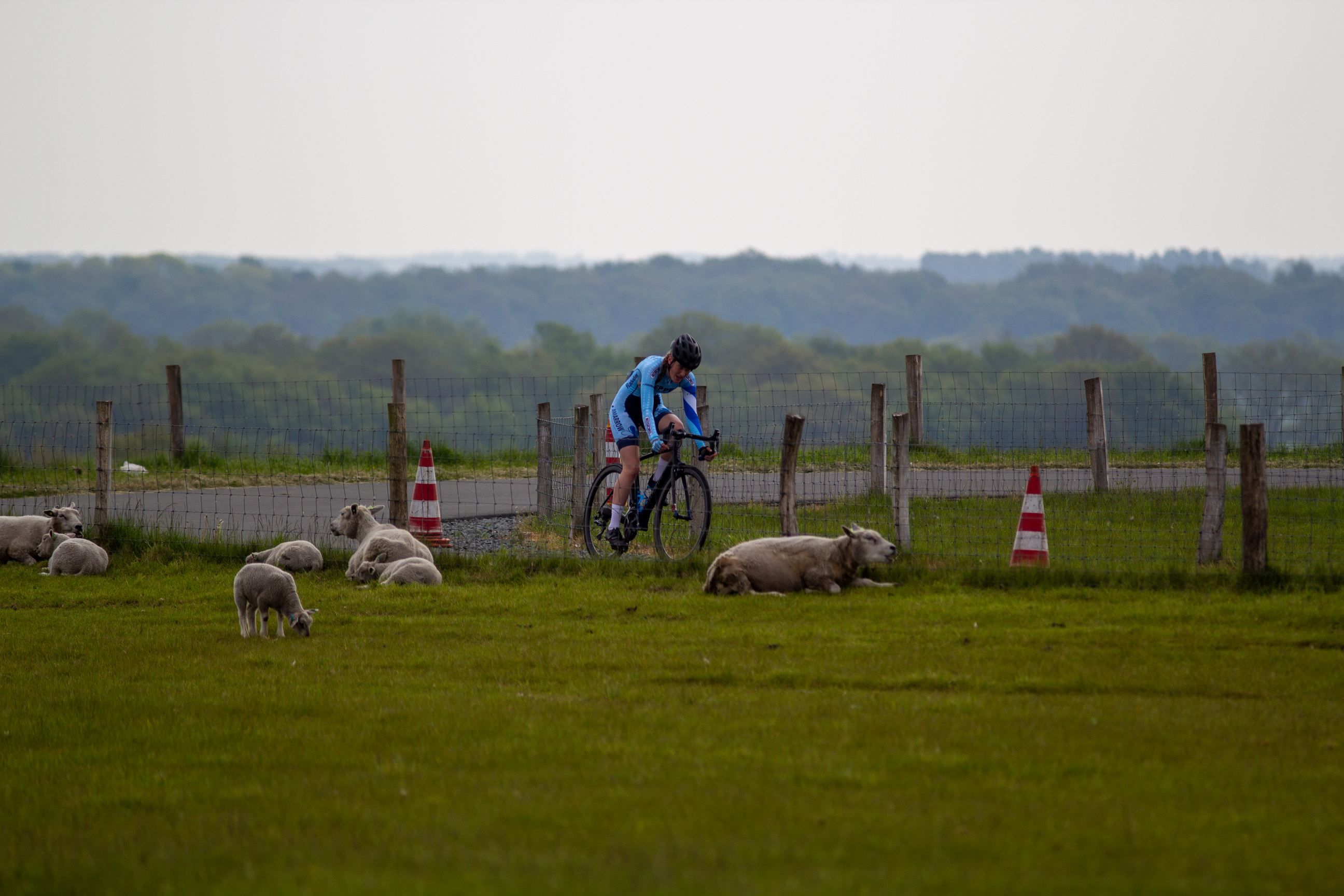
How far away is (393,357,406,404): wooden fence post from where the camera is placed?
1352 cm

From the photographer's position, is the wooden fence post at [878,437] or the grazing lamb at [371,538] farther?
the wooden fence post at [878,437]

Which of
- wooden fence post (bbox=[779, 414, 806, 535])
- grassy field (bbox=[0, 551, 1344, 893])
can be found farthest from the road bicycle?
grassy field (bbox=[0, 551, 1344, 893])

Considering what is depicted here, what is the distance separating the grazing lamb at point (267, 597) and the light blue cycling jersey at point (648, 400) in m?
3.78

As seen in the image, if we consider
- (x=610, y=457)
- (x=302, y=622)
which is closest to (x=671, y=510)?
(x=610, y=457)

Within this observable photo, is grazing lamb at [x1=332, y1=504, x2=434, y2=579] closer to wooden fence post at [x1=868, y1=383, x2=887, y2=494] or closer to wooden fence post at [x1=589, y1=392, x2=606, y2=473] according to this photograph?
wooden fence post at [x1=589, y1=392, x2=606, y2=473]

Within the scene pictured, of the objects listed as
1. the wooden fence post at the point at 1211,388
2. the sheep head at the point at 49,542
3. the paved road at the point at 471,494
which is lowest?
the sheep head at the point at 49,542

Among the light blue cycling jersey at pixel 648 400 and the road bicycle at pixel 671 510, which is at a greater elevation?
the light blue cycling jersey at pixel 648 400

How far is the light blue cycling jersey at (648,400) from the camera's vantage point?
11.5m

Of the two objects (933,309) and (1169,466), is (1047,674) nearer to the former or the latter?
(1169,466)

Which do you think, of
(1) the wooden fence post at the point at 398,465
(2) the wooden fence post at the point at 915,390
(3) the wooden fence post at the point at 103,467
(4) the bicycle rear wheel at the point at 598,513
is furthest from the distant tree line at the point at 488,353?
(1) the wooden fence post at the point at 398,465

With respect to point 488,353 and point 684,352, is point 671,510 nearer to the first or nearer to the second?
point 684,352

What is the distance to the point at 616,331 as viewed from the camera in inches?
7318

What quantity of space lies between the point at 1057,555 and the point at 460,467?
14.8 metres

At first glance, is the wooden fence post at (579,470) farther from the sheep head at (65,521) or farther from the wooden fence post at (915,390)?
the wooden fence post at (915,390)
